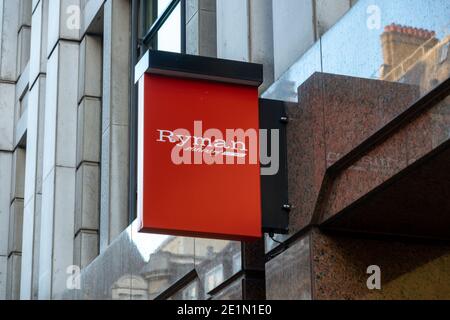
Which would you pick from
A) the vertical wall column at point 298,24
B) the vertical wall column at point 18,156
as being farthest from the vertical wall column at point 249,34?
the vertical wall column at point 18,156

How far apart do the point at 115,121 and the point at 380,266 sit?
850cm

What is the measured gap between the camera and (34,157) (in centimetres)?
2144

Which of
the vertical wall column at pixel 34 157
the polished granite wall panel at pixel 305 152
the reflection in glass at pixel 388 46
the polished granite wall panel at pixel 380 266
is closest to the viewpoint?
the reflection in glass at pixel 388 46

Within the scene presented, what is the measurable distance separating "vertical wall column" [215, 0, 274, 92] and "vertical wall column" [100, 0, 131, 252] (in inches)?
196

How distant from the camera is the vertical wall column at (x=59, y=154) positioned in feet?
61.3

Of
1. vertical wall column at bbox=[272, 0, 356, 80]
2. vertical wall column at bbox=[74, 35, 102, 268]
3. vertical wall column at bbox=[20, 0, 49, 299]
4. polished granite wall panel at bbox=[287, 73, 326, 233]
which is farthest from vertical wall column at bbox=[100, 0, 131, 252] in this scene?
polished granite wall panel at bbox=[287, 73, 326, 233]

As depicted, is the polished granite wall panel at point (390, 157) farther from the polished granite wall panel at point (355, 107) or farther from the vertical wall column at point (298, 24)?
the vertical wall column at point (298, 24)

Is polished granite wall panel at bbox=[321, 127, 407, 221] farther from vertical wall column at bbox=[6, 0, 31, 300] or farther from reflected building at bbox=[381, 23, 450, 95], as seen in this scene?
vertical wall column at bbox=[6, 0, 31, 300]

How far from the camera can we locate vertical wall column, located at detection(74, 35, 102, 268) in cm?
1844

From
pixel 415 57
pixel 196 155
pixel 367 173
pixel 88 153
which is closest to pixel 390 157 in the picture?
pixel 367 173

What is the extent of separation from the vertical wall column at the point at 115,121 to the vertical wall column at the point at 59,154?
1.33m

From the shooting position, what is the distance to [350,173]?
31.1 feet

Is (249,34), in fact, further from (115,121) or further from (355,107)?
(115,121)
